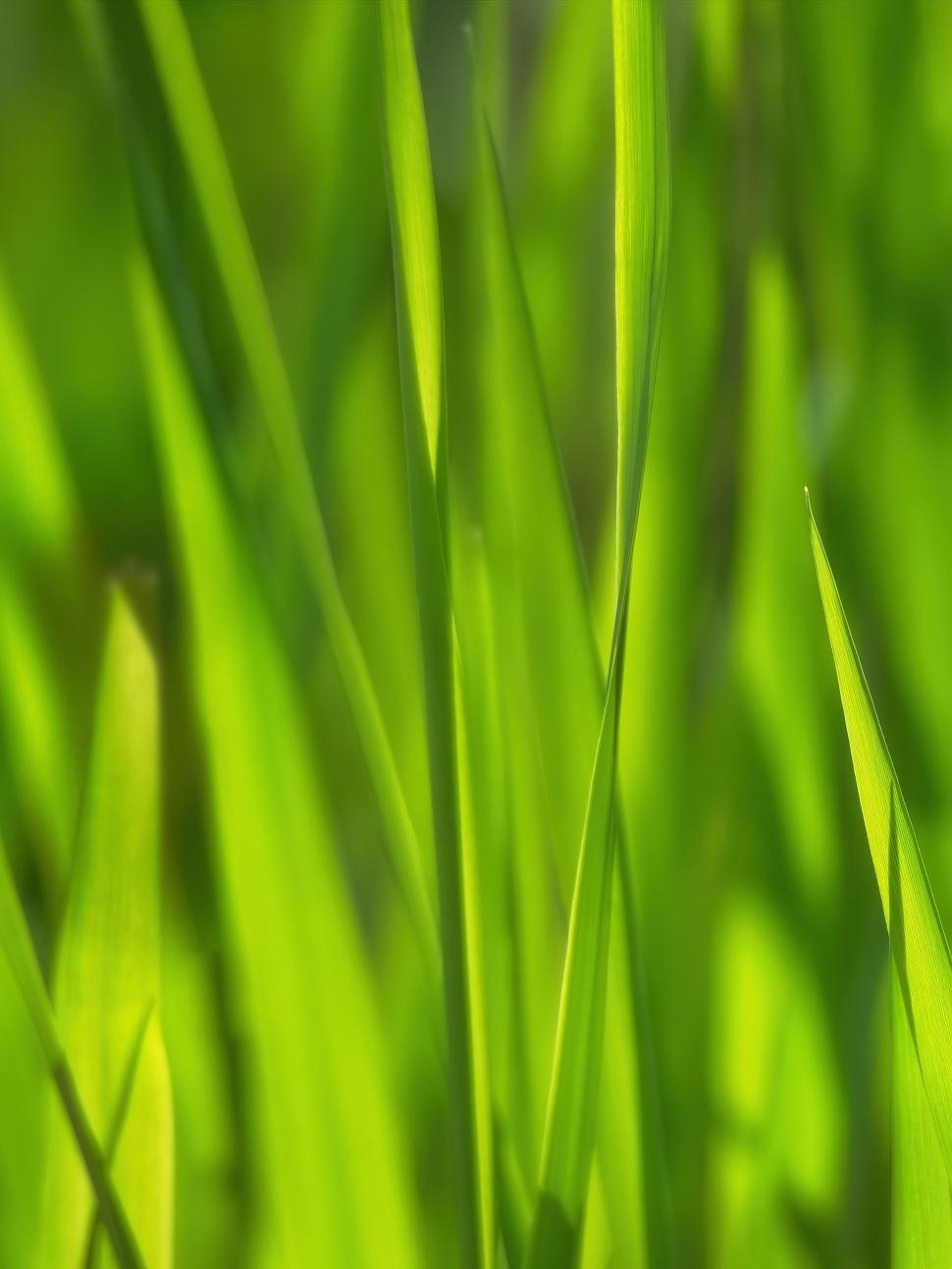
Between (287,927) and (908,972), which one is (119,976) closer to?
(287,927)

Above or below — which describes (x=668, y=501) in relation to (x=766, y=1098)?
above

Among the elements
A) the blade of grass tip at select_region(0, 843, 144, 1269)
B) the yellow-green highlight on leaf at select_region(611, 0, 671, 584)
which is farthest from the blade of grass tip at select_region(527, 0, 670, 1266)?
the blade of grass tip at select_region(0, 843, 144, 1269)

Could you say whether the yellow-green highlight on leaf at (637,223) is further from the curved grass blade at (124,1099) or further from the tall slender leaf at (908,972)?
the curved grass blade at (124,1099)

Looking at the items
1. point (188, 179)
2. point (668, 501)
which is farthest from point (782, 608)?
point (188, 179)

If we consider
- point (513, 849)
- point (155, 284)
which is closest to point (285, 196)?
point (155, 284)

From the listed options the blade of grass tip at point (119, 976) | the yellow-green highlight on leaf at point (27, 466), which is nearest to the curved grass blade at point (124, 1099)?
the blade of grass tip at point (119, 976)

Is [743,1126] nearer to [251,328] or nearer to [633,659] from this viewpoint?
[633,659]
